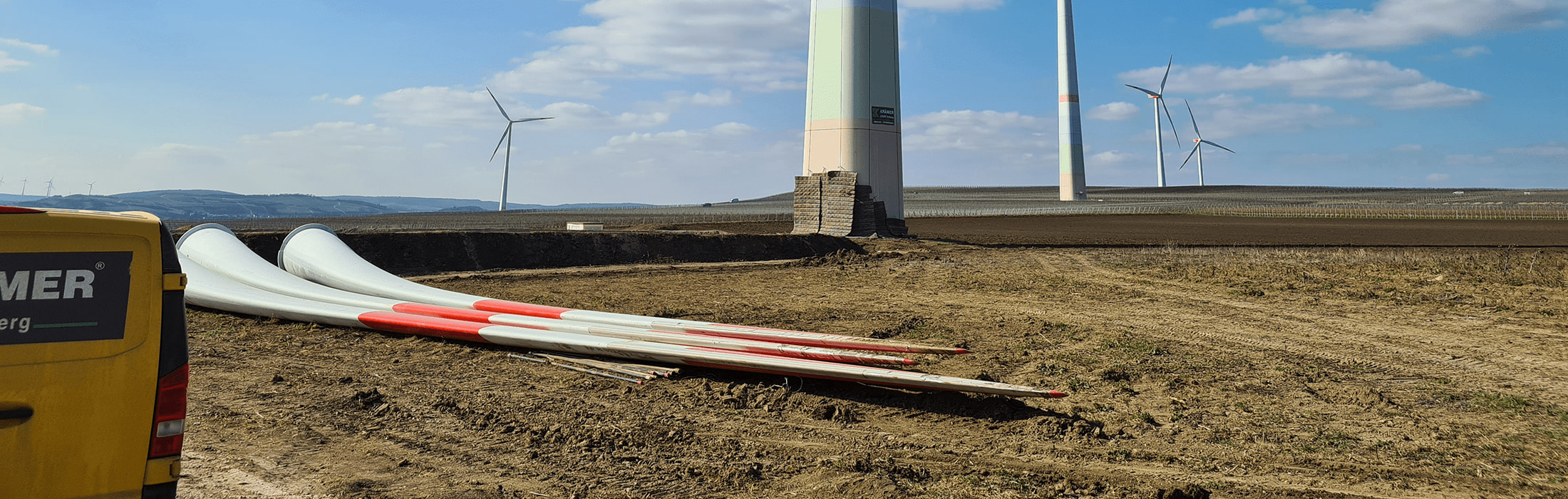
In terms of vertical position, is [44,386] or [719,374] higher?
[44,386]

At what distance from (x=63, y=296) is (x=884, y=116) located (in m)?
26.7

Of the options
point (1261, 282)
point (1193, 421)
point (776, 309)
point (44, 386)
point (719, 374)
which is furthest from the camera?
point (1261, 282)

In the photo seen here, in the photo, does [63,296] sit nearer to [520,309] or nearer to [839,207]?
[520,309]

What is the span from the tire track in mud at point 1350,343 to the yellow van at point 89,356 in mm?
9967

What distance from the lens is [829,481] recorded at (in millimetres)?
5816

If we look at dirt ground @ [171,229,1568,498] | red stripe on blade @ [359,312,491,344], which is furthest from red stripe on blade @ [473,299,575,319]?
dirt ground @ [171,229,1568,498]

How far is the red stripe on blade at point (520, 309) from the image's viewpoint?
37.5 ft

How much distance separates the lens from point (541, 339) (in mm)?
9805

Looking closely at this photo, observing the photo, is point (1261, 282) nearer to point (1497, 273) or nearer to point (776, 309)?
point (1497, 273)

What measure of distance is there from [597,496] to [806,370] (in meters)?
2.84

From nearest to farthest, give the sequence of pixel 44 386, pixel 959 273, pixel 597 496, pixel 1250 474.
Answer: pixel 44 386
pixel 597 496
pixel 1250 474
pixel 959 273

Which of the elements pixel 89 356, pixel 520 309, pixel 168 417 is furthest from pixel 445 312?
pixel 89 356

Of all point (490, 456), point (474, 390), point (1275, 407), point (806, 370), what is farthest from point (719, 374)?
point (1275, 407)

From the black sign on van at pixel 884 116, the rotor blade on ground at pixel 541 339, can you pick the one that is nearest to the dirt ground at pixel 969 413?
the rotor blade on ground at pixel 541 339
